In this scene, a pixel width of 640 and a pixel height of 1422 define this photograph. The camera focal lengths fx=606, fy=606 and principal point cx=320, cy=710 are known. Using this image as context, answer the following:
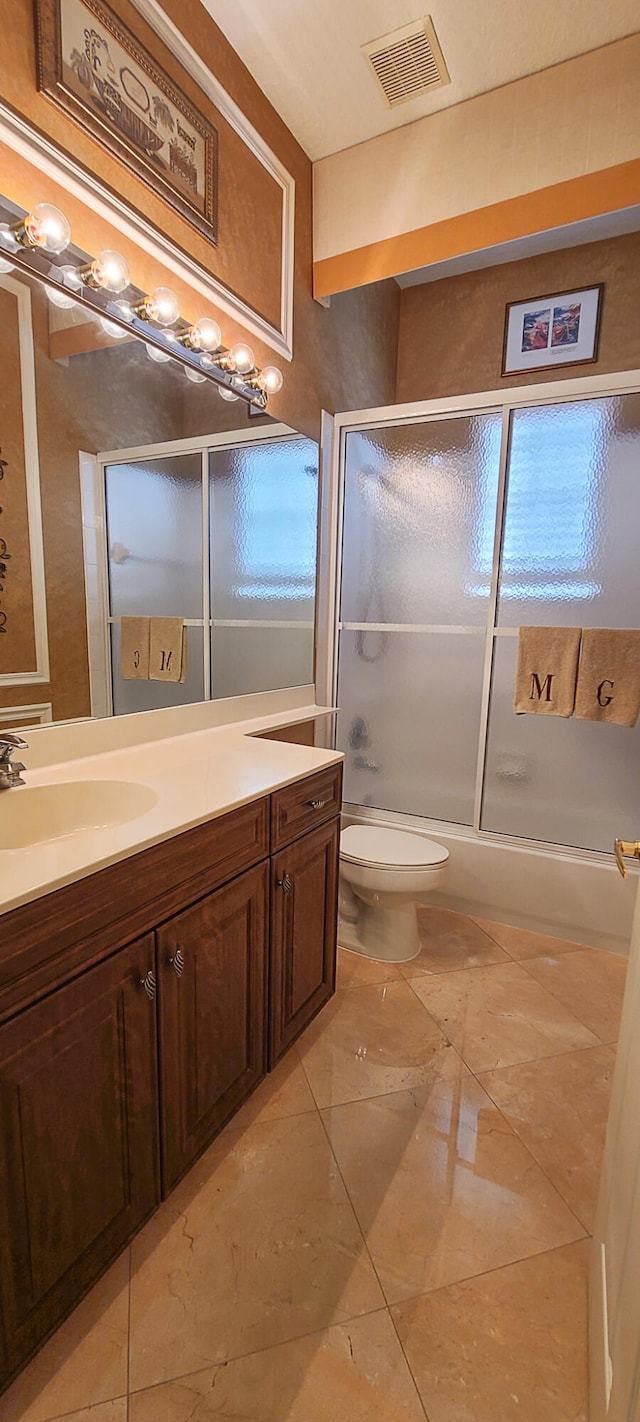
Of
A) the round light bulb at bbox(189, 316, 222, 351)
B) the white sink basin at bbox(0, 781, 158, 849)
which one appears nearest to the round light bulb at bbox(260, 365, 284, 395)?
the round light bulb at bbox(189, 316, 222, 351)

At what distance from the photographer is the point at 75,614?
1440 millimetres

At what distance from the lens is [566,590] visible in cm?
236

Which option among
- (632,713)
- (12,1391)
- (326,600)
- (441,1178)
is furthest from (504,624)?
(12,1391)

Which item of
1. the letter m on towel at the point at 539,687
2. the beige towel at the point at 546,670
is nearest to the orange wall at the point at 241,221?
the beige towel at the point at 546,670

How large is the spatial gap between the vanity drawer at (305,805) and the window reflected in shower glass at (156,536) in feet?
2.08

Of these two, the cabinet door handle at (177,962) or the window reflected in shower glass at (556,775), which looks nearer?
the cabinet door handle at (177,962)

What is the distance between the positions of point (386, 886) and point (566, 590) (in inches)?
52.2

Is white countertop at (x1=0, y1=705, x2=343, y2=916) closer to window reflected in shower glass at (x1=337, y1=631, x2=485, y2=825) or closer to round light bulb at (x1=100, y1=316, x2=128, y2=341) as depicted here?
window reflected in shower glass at (x1=337, y1=631, x2=485, y2=825)

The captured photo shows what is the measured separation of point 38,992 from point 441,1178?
1056mm

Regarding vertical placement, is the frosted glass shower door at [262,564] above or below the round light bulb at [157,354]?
below

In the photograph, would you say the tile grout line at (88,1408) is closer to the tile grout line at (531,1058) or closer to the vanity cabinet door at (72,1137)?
the vanity cabinet door at (72,1137)

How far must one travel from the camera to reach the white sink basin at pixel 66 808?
1203mm

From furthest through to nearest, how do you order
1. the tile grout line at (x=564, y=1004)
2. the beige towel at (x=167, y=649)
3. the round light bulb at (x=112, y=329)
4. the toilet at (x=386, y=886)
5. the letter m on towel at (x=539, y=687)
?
the letter m on towel at (x=539, y=687)
the toilet at (x=386, y=886)
the tile grout line at (x=564, y=1004)
the beige towel at (x=167, y=649)
the round light bulb at (x=112, y=329)

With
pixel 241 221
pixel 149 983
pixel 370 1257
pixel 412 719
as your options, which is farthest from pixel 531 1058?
pixel 241 221
